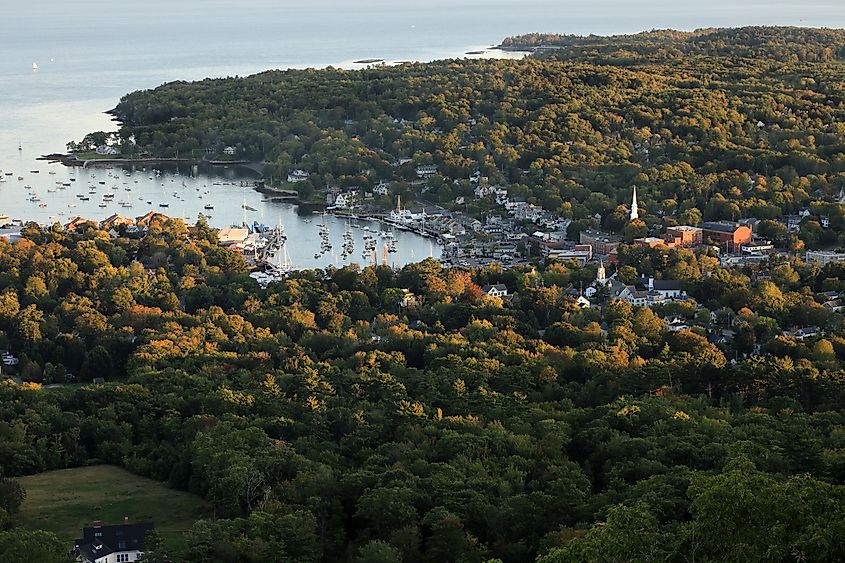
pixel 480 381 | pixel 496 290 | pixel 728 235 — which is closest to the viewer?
pixel 480 381

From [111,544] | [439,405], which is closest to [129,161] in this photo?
[439,405]

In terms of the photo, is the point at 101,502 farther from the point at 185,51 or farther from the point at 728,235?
the point at 185,51

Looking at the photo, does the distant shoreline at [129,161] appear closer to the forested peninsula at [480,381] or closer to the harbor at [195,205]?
the harbor at [195,205]

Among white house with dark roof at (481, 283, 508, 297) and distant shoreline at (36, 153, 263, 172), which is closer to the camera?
white house with dark roof at (481, 283, 508, 297)

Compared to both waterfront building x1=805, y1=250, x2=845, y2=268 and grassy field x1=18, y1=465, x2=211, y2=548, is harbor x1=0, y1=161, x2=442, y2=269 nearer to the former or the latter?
waterfront building x1=805, y1=250, x2=845, y2=268

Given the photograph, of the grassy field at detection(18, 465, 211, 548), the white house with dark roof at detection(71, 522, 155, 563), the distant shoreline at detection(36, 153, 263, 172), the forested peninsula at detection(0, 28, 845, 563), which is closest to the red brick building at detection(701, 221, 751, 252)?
the forested peninsula at detection(0, 28, 845, 563)

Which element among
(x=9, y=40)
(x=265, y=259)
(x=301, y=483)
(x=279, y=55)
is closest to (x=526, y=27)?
(x=279, y=55)
